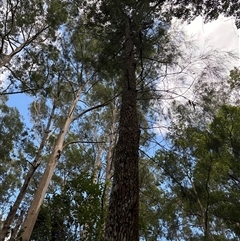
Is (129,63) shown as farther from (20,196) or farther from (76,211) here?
(20,196)

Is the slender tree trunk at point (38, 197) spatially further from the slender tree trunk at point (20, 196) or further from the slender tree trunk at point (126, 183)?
the slender tree trunk at point (126, 183)

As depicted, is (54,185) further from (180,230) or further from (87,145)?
(180,230)

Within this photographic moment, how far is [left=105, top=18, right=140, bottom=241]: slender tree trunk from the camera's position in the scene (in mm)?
2213

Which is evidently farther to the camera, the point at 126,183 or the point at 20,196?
the point at 20,196

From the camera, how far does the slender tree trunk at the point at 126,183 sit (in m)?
2.21

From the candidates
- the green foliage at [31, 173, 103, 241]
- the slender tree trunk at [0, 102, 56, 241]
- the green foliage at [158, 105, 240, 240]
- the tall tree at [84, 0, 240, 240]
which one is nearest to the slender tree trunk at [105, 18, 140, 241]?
the tall tree at [84, 0, 240, 240]

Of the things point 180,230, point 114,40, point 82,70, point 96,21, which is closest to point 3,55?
point 82,70

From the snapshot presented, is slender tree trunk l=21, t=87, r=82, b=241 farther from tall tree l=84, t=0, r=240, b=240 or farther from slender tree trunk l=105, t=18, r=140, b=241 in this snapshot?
slender tree trunk l=105, t=18, r=140, b=241

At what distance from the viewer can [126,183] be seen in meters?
2.63

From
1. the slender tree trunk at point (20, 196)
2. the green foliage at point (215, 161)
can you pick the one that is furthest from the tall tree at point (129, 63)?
the slender tree trunk at point (20, 196)

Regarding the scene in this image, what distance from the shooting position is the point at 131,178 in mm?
2688

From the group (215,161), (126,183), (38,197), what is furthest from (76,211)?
(215,161)

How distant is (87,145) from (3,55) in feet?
18.3

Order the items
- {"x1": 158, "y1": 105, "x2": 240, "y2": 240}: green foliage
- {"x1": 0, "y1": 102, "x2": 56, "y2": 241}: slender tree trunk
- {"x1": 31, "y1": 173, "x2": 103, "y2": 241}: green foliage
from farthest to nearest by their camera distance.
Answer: {"x1": 158, "y1": 105, "x2": 240, "y2": 240}: green foliage → {"x1": 0, "y1": 102, "x2": 56, "y2": 241}: slender tree trunk → {"x1": 31, "y1": 173, "x2": 103, "y2": 241}: green foliage
